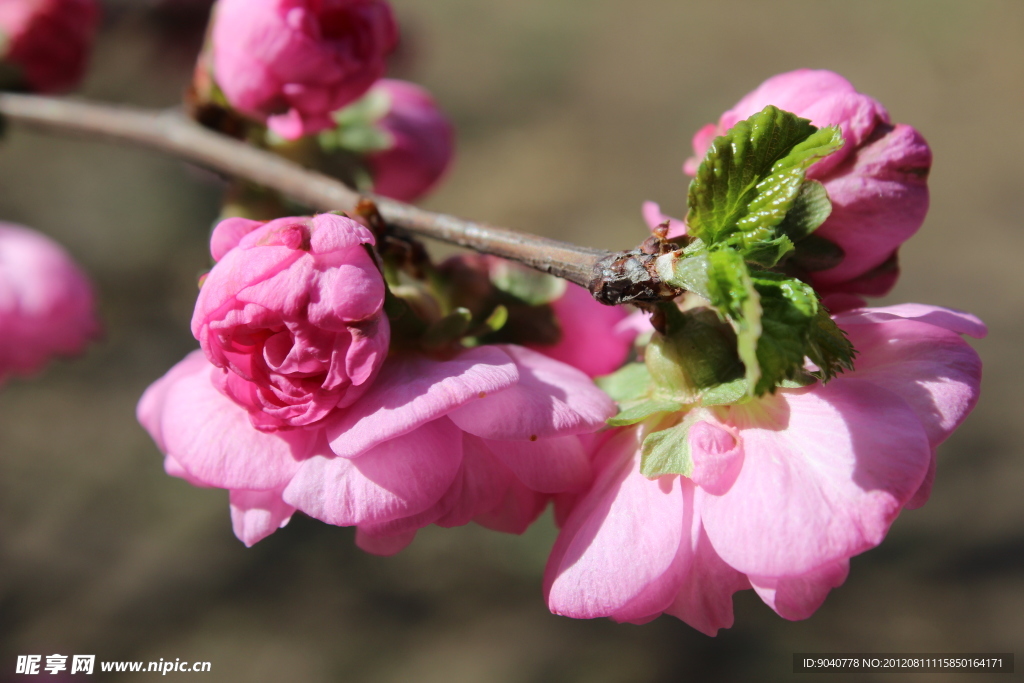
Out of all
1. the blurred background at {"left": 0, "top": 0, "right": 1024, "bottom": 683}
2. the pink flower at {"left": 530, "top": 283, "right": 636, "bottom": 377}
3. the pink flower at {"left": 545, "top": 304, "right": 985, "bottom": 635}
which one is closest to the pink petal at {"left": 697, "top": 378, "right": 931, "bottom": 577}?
the pink flower at {"left": 545, "top": 304, "right": 985, "bottom": 635}

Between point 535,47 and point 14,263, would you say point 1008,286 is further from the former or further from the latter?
point 14,263

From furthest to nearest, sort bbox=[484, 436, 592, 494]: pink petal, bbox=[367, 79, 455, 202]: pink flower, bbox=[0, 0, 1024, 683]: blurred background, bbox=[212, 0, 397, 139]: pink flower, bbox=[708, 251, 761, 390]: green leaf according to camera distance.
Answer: bbox=[0, 0, 1024, 683]: blurred background < bbox=[367, 79, 455, 202]: pink flower < bbox=[212, 0, 397, 139]: pink flower < bbox=[484, 436, 592, 494]: pink petal < bbox=[708, 251, 761, 390]: green leaf

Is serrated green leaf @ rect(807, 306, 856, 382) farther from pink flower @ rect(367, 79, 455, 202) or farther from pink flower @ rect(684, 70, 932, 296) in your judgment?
pink flower @ rect(367, 79, 455, 202)

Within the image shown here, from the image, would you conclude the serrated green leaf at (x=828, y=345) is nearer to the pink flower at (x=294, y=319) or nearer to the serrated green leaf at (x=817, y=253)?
the serrated green leaf at (x=817, y=253)

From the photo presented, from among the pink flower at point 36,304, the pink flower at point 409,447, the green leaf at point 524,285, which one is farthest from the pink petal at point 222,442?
the pink flower at point 36,304

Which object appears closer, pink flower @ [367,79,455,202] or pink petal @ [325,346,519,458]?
pink petal @ [325,346,519,458]

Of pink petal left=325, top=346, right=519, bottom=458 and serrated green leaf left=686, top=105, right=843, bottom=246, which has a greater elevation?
serrated green leaf left=686, top=105, right=843, bottom=246
